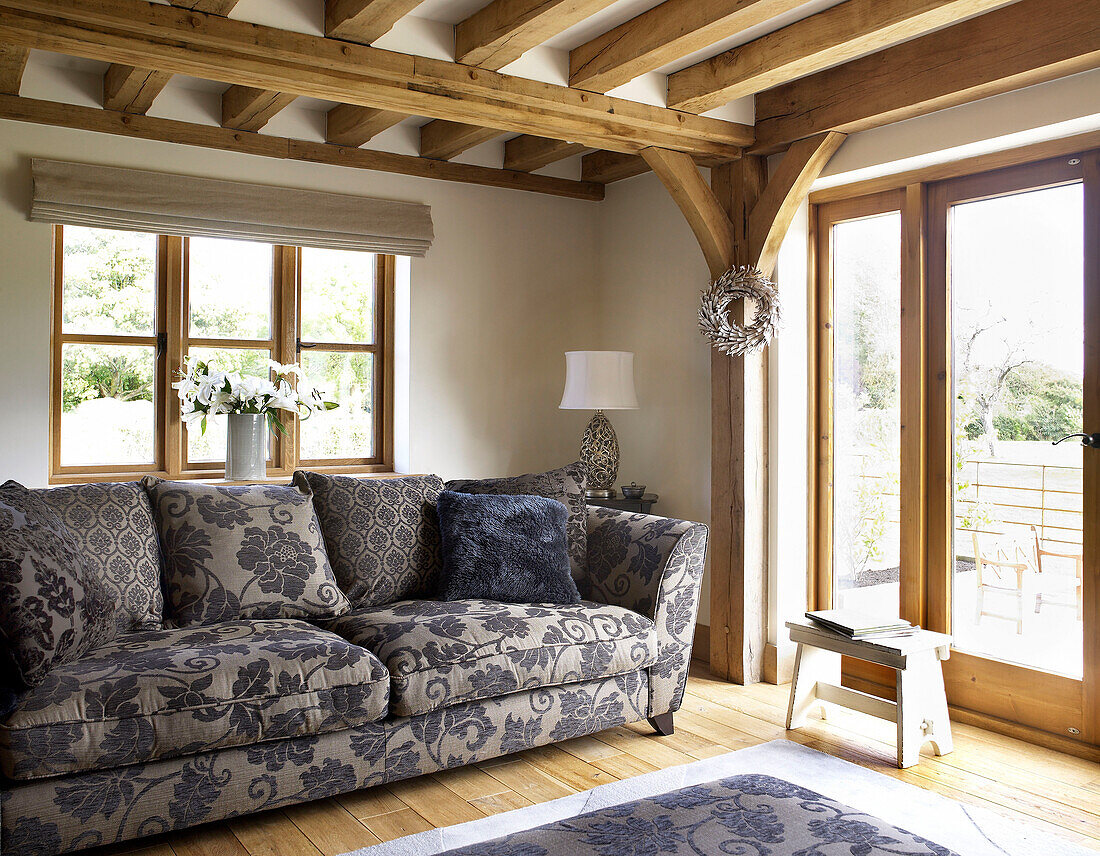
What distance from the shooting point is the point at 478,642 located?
2.79 metres

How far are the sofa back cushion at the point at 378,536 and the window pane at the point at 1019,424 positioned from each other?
6.65 ft

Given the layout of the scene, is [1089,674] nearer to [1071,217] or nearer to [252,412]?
[1071,217]

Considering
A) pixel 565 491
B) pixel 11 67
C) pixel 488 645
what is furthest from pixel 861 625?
pixel 11 67

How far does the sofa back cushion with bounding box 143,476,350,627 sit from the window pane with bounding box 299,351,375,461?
52.7 inches

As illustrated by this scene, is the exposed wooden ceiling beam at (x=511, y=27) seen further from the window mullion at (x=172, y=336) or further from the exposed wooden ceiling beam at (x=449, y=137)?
the window mullion at (x=172, y=336)

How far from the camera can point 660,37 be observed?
295 centimetres

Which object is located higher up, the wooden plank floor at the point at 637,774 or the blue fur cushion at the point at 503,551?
the blue fur cushion at the point at 503,551

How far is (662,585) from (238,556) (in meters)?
1.42

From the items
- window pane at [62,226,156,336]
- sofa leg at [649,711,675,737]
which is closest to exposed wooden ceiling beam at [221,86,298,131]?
window pane at [62,226,156,336]

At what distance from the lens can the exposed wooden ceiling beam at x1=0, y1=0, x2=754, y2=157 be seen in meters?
2.62

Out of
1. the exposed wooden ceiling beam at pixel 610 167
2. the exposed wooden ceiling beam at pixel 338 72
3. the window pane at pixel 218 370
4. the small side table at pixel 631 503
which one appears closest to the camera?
the exposed wooden ceiling beam at pixel 338 72

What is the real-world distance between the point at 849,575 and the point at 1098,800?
1326mm

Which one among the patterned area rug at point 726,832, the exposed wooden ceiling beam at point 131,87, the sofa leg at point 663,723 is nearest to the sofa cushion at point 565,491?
the sofa leg at point 663,723

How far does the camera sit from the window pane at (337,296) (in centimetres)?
446
